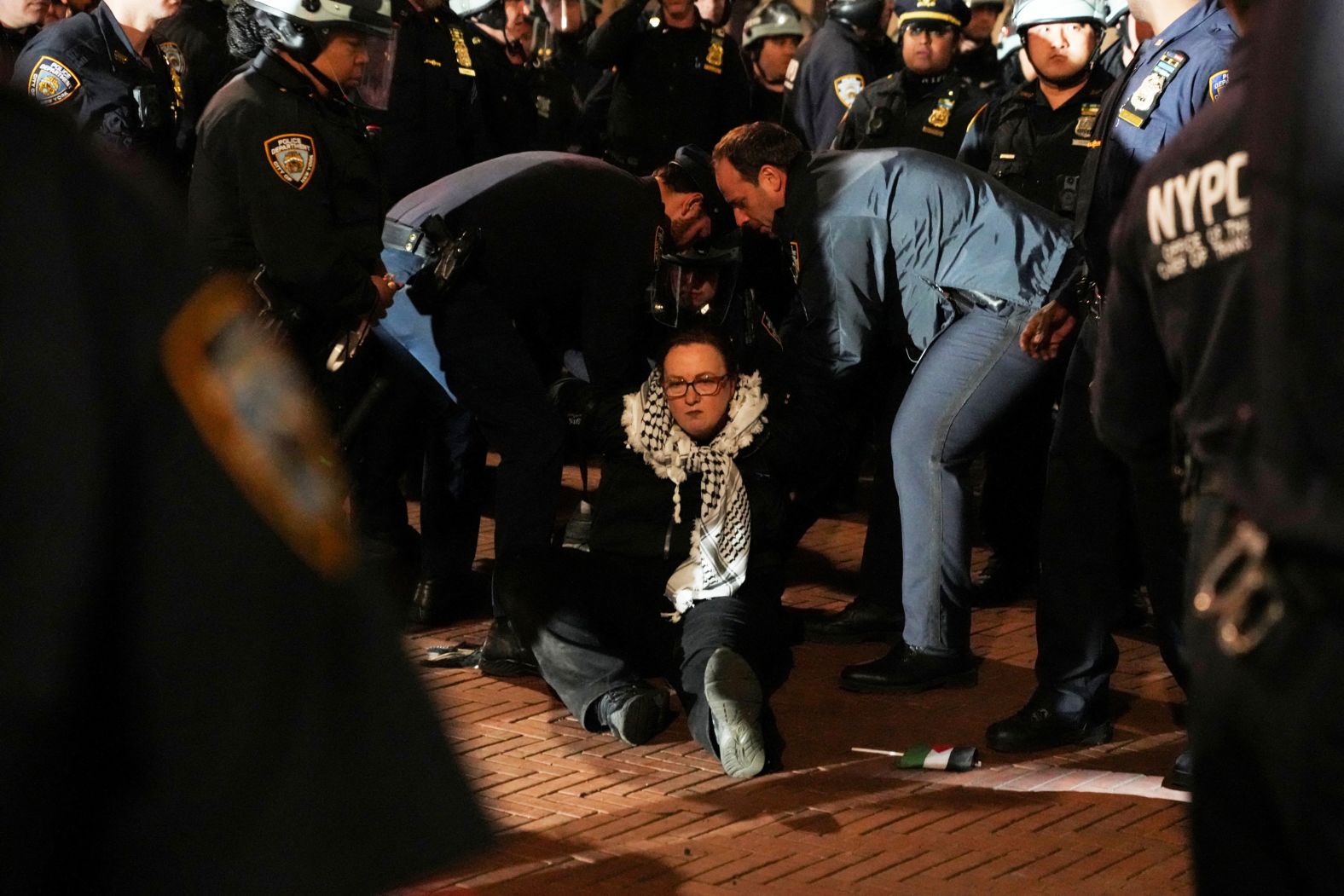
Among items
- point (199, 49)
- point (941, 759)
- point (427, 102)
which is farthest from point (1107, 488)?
point (199, 49)

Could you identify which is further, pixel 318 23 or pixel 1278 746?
pixel 318 23

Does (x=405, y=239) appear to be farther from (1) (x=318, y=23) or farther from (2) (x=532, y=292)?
(1) (x=318, y=23)

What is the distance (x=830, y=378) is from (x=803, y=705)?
40.1 inches

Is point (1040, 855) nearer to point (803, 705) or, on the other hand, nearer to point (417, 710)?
point (803, 705)

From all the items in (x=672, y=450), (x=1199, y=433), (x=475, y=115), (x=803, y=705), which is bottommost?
(x=803, y=705)

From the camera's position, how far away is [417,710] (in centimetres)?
96

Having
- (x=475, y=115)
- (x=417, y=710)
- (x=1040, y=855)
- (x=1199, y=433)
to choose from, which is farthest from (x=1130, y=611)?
(x=417, y=710)

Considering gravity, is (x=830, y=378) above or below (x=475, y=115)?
below

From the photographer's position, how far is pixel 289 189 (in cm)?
508

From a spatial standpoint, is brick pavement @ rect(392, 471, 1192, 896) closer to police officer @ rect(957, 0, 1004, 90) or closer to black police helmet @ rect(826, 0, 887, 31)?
police officer @ rect(957, 0, 1004, 90)

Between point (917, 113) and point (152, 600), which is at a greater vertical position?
point (917, 113)

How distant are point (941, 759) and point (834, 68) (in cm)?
519

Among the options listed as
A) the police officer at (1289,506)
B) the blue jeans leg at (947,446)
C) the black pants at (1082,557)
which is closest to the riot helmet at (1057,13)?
the blue jeans leg at (947,446)

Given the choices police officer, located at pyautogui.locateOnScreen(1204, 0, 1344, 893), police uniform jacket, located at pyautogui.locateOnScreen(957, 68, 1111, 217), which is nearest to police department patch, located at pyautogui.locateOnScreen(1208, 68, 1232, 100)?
police uniform jacket, located at pyautogui.locateOnScreen(957, 68, 1111, 217)
